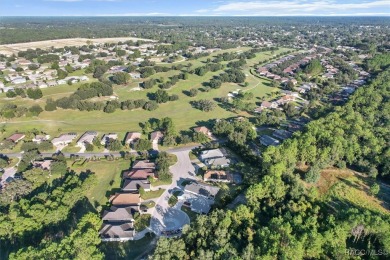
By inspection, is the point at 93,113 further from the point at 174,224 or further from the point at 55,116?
the point at 174,224

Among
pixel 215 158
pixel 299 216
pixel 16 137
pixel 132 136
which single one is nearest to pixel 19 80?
pixel 16 137

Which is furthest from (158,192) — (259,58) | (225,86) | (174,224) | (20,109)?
(259,58)

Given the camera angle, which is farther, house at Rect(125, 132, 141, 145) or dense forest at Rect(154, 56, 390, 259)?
house at Rect(125, 132, 141, 145)

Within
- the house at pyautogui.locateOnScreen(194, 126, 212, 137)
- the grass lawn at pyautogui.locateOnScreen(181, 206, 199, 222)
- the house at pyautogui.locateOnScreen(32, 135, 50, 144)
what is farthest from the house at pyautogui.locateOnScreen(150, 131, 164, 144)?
the house at pyautogui.locateOnScreen(32, 135, 50, 144)

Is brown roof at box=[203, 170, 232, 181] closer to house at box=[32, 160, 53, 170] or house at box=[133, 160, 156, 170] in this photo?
house at box=[133, 160, 156, 170]

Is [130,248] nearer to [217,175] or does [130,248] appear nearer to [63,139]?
[217,175]

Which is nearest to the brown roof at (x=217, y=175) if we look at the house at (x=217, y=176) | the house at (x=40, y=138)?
the house at (x=217, y=176)
